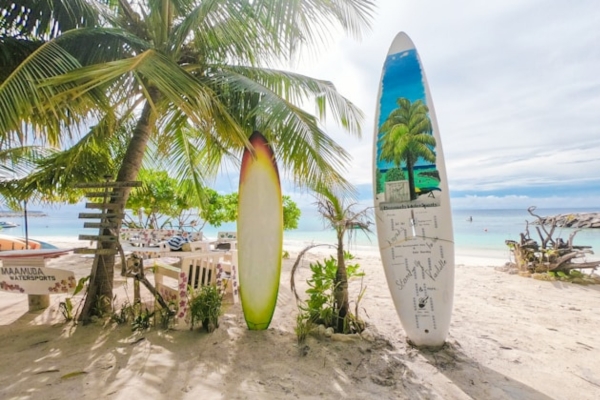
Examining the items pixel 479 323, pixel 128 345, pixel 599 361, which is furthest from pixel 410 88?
pixel 128 345

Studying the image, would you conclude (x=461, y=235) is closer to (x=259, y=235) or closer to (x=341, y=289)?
(x=341, y=289)

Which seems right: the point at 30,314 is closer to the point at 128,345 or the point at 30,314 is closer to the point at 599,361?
the point at 128,345

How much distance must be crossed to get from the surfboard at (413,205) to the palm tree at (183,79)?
0.71m

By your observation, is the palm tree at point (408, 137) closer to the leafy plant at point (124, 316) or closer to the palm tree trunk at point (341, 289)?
the palm tree trunk at point (341, 289)

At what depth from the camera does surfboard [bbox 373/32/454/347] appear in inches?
120

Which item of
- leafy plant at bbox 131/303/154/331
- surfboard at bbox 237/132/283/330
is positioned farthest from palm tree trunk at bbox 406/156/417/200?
leafy plant at bbox 131/303/154/331

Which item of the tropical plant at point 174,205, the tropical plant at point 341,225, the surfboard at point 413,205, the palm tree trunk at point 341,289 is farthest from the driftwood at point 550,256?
the tropical plant at point 174,205

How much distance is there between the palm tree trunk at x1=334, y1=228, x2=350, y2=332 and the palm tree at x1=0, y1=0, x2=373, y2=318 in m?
0.62

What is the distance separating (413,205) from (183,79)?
97.0 inches

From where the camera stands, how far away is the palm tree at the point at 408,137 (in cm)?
329

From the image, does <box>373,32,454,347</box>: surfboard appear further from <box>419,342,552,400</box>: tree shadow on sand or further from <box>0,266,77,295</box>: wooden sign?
<box>0,266,77,295</box>: wooden sign

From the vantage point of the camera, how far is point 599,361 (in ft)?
8.91

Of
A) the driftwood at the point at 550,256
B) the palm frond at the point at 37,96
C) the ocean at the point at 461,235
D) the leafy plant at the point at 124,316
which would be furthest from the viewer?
the ocean at the point at 461,235

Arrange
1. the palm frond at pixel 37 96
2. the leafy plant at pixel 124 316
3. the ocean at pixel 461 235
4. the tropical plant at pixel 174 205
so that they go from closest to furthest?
the palm frond at pixel 37 96 → the leafy plant at pixel 124 316 → the tropical plant at pixel 174 205 → the ocean at pixel 461 235
